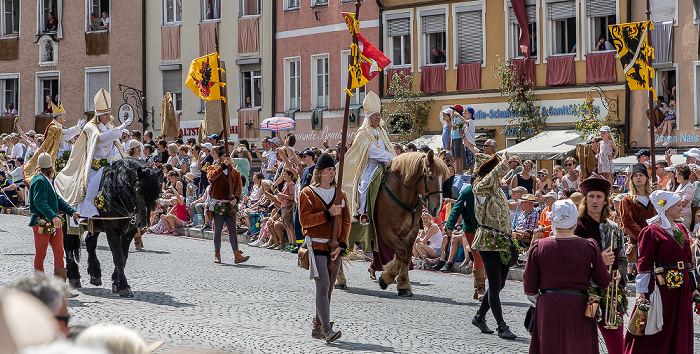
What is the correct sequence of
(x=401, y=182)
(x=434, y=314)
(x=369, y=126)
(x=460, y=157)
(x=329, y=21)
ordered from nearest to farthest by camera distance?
(x=434, y=314) < (x=401, y=182) < (x=369, y=126) < (x=460, y=157) < (x=329, y=21)

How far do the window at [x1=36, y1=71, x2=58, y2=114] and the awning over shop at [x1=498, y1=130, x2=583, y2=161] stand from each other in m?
22.9

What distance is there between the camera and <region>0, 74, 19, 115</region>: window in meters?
43.4

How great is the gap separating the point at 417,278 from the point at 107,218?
5.09 metres

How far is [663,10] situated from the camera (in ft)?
84.4

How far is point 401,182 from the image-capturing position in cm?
1388

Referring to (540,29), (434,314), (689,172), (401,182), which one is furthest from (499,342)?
(540,29)

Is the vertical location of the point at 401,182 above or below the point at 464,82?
below

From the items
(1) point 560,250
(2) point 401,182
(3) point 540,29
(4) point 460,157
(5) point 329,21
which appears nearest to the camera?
(1) point 560,250

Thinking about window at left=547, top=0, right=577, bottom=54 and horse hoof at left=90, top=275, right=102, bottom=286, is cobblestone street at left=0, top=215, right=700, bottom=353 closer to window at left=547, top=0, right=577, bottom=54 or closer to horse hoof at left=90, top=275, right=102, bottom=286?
horse hoof at left=90, top=275, right=102, bottom=286

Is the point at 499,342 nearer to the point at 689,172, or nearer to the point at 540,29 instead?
the point at 689,172

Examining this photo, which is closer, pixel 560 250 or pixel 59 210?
pixel 560 250

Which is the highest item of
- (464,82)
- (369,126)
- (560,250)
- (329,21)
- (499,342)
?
(329,21)

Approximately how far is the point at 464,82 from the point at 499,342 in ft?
68.8

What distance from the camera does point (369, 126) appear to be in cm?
1490
